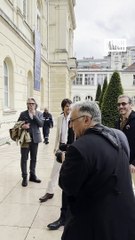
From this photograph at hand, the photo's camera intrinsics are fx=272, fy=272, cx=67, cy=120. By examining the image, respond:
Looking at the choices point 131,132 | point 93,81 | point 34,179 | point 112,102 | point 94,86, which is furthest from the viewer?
point 93,81

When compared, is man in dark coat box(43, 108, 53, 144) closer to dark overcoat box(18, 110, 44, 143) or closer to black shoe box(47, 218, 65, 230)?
dark overcoat box(18, 110, 44, 143)

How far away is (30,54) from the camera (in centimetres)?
1588

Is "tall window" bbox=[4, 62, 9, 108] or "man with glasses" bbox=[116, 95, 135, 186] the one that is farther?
"tall window" bbox=[4, 62, 9, 108]

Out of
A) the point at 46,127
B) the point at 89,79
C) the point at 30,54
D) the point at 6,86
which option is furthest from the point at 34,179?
the point at 89,79

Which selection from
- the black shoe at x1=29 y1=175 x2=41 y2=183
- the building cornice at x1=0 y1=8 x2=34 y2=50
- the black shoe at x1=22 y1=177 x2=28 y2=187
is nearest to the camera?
the black shoe at x1=22 y1=177 x2=28 y2=187

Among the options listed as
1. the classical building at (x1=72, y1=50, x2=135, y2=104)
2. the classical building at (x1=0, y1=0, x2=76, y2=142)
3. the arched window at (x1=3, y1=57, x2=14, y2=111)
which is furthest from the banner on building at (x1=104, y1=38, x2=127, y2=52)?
the arched window at (x1=3, y1=57, x2=14, y2=111)

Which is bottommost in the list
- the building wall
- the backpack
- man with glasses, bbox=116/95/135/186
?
the backpack

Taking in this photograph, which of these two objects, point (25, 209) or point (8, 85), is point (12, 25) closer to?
point (8, 85)

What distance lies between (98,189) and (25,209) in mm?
2912

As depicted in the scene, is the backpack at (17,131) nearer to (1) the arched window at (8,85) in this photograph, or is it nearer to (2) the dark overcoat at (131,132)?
(2) the dark overcoat at (131,132)

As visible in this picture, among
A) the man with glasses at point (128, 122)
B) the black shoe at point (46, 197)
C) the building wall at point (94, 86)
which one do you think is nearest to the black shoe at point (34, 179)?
the black shoe at point (46, 197)

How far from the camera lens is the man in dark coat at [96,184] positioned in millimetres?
1683

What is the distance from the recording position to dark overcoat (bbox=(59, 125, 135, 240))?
1.68 m

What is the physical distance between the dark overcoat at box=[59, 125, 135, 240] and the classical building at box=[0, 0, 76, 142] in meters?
9.53
